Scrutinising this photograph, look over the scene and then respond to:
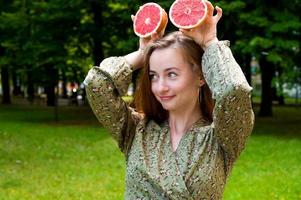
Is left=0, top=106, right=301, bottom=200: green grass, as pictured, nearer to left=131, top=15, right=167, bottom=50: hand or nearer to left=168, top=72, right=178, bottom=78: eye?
left=131, top=15, right=167, bottom=50: hand

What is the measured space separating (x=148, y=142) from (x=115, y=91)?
239mm

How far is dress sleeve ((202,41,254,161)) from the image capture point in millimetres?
2076

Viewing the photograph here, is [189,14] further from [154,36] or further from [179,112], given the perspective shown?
[179,112]

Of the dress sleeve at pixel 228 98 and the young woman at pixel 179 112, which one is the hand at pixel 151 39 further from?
the dress sleeve at pixel 228 98

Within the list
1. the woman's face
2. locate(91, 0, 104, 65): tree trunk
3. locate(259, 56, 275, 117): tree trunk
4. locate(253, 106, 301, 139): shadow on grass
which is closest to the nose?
the woman's face

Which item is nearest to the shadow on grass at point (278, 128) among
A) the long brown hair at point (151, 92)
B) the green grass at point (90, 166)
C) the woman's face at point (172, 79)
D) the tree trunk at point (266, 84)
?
the green grass at point (90, 166)

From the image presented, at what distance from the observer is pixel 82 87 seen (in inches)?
733

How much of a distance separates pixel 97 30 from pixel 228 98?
19.0m

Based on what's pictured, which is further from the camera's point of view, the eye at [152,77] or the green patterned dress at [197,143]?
the eye at [152,77]

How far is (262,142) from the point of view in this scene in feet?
44.1

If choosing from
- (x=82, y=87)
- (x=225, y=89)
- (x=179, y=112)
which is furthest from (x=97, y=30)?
(x=225, y=89)

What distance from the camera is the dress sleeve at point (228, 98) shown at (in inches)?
81.7

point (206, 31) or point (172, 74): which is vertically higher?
point (206, 31)

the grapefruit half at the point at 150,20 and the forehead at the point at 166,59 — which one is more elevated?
the grapefruit half at the point at 150,20
